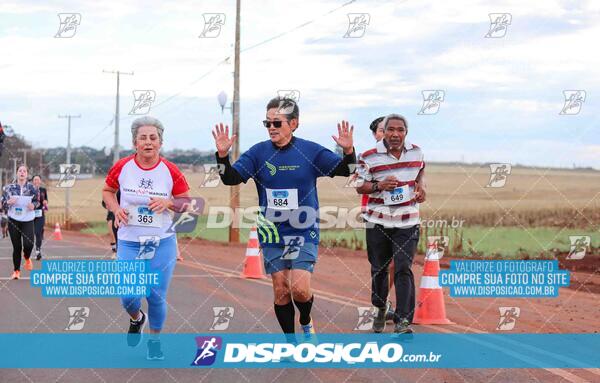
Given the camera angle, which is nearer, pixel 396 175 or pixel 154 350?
pixel 154 350

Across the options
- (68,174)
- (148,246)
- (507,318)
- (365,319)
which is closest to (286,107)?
(148,246)

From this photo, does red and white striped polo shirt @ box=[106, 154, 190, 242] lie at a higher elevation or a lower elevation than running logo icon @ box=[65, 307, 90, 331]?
higher

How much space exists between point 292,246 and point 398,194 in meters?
1.98

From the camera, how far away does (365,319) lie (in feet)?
35.1

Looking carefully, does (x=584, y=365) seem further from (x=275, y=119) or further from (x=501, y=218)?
(x=501, y=218)

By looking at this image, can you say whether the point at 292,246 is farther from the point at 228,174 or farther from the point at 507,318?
the point at 507,318

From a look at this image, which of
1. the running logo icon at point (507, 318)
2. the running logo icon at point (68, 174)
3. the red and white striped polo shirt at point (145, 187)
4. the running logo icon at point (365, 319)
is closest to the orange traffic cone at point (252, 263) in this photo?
the running logo icon at point (68, 174)

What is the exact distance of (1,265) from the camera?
19.9m

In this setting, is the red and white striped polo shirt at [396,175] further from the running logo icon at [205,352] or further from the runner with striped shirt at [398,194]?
the running logo icon at [205,352]

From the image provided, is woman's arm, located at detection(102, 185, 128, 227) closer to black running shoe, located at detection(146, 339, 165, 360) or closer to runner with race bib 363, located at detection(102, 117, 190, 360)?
runner with race bib 363, located at detection(102, 117, 190, 360)

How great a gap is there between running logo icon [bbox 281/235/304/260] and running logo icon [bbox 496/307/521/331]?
11.1 ft

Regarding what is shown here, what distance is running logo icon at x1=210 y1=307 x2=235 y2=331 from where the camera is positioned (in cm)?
1043

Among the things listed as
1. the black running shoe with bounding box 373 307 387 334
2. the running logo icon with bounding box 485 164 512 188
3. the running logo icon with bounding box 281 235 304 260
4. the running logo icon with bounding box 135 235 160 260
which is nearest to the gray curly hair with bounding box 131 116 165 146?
the running logo icon with bounding box 135 235 160 260

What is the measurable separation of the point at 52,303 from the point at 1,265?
7805mm
